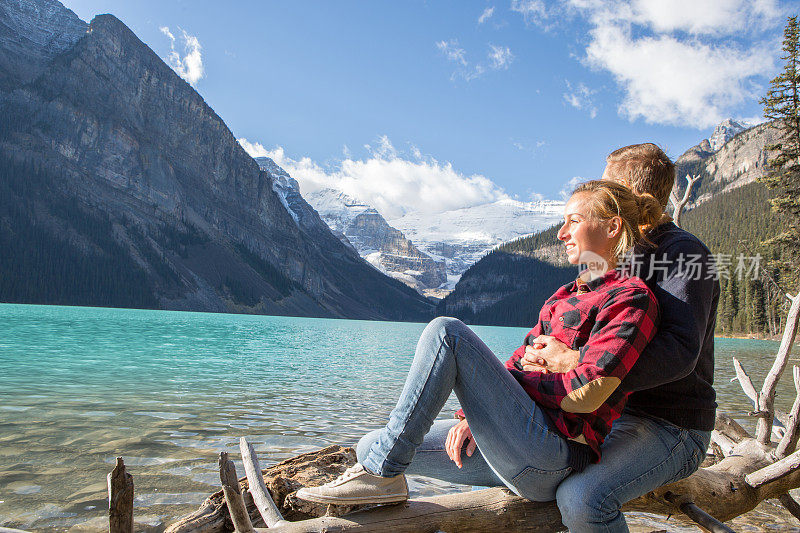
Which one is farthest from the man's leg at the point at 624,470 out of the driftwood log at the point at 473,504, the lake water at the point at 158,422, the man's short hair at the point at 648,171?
the lake water at the point at 158,422

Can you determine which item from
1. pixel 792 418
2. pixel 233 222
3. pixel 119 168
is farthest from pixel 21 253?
pixel 792 418

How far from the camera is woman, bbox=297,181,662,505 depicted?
2695 mm

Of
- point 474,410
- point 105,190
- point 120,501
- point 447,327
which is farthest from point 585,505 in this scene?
point 105,190

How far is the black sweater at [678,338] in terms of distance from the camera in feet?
8.85

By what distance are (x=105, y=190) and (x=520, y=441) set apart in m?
174

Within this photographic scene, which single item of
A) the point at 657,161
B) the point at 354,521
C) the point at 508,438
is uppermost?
the point at 657,161

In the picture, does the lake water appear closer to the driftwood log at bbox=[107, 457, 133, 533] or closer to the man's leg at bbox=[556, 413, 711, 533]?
the man's leg at bbox=[556, 413, 711, 533]

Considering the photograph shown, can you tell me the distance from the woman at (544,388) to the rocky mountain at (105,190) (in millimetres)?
133761

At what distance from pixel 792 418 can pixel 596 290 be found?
4526mm

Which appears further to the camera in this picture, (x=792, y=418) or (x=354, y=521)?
(x=792, y=418)

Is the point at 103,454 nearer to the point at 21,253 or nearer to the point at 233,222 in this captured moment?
the point at 21,253

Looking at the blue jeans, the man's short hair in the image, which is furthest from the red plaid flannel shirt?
the man's short hair

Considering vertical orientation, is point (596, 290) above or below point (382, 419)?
above

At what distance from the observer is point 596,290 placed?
10.3 ft
